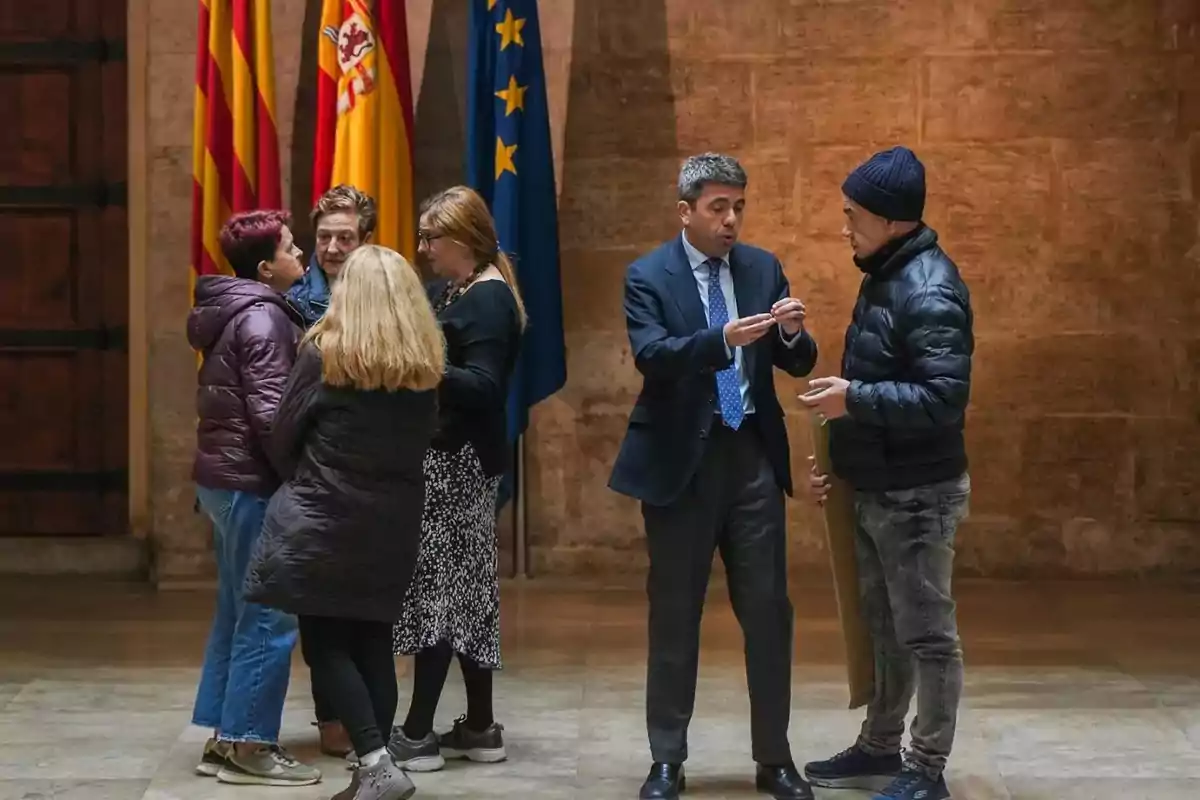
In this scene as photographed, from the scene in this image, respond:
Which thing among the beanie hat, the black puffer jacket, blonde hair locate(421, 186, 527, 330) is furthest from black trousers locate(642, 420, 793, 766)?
blonde hair locate(421, 186, 527, 330)

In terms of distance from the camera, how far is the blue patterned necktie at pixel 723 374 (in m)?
4.05

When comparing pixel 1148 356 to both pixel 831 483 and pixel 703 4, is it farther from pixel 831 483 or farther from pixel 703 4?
pixel 831 483

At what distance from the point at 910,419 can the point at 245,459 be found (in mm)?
1682

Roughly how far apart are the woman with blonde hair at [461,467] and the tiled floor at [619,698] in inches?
11.5

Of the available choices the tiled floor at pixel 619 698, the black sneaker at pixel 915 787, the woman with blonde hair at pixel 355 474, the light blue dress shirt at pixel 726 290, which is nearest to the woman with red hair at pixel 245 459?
the tiled floor at pixel 619 698

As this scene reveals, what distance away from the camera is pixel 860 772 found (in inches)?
168

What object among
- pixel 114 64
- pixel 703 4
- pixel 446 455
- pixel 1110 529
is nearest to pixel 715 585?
pixel 1110 529

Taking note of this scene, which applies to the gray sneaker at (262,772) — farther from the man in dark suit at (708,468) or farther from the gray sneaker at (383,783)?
the man in dark suit at (708,468)

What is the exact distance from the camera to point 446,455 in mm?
4363

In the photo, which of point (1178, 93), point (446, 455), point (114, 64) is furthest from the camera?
point (114, 64)

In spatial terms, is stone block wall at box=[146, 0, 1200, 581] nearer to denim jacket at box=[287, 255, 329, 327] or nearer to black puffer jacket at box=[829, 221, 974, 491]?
denim jacket at box=[287, 255, 329, 327]

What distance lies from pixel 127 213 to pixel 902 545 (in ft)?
15.3

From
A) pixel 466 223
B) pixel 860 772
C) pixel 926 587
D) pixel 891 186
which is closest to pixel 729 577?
pixel 926 587

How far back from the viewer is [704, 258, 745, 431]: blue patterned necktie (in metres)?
4.05
